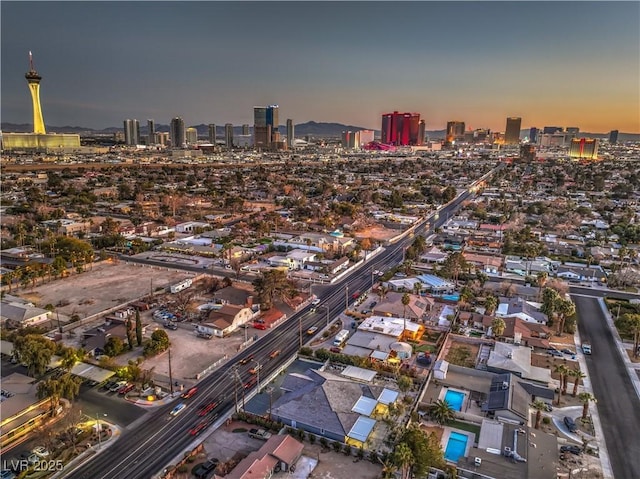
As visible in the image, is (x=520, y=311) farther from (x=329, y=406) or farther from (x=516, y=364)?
(x=329, y=406)

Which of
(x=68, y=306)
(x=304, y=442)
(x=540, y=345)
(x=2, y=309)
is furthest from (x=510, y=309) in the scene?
(x=2, y=309)

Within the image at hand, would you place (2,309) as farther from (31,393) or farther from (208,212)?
(208,212)

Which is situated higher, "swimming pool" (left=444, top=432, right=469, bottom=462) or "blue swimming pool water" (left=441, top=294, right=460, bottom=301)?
"blue swimming pool water" (left=441, top=294, right=460, bottom=301)

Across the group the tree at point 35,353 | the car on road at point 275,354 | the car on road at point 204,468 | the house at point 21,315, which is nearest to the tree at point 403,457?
the car on road at point 204,468

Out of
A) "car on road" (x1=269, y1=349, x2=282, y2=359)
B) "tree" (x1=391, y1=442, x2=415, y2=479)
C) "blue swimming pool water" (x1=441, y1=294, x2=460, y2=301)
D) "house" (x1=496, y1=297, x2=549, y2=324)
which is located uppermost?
"tree" (x1=391, y1=442, x2=415, y2=479)

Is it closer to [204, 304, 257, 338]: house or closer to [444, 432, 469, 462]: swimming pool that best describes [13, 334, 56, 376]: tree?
[204, 304, 257, 338]: house

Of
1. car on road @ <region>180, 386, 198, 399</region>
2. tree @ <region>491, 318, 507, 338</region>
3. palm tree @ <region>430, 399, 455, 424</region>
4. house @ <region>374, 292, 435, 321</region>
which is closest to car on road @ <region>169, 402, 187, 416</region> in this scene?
car on road @ <region>180, 386, 198, 399</region>

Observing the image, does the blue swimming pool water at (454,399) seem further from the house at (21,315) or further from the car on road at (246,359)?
the house at (21,315)
